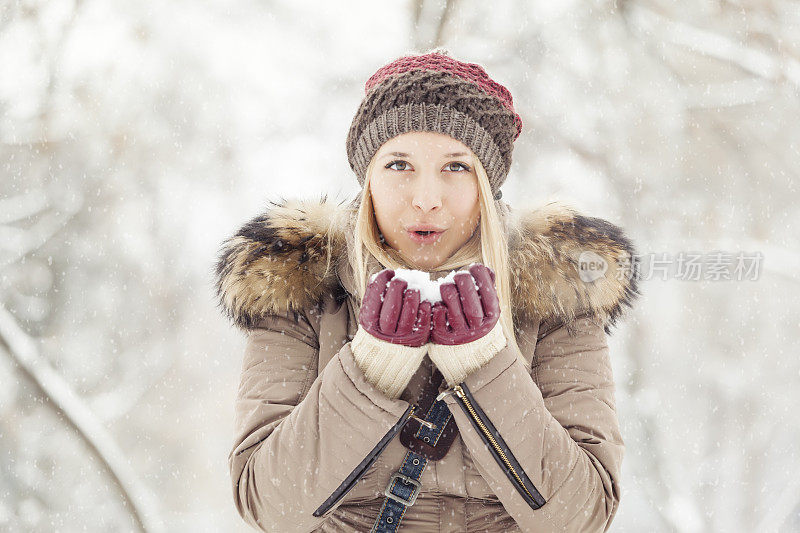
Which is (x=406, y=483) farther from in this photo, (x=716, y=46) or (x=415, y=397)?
(x=716, y=46)

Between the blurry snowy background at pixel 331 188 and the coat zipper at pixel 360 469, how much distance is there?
3196mm

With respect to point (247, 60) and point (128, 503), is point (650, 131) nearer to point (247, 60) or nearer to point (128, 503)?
point (247, 60)

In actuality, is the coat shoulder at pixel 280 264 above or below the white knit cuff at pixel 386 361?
above

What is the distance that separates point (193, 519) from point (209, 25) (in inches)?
132

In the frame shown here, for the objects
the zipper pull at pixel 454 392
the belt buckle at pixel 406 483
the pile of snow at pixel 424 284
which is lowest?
the belt buckle at pixel 406 483

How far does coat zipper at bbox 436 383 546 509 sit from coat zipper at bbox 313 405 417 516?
0.31 ft

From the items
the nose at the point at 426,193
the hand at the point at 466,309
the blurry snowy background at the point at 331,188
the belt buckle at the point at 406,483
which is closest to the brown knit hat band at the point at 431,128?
the nose at the point at 426,193

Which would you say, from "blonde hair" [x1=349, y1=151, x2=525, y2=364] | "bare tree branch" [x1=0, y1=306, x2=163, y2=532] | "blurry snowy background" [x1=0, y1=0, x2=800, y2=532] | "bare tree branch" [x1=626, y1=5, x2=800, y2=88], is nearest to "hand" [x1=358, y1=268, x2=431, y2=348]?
"blonde hair" [x1=349, y1=151, x2=525, y2=364]

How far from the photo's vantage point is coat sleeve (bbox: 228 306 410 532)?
4.72ft

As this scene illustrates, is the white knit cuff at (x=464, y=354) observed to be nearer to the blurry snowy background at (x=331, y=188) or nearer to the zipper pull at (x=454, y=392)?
the zipper pull at (x=454, y=392)

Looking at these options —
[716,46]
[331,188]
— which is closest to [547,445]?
[331,188]

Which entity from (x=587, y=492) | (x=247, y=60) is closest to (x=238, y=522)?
(x=247, y=60)

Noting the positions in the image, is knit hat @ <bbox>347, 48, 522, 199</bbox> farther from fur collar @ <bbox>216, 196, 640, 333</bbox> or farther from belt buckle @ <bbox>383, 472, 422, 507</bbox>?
belt buckle @ <bbox>383, 472, 422, 507</bbox>

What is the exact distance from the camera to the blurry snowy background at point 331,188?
14.7 feet
